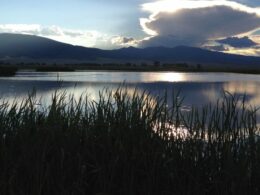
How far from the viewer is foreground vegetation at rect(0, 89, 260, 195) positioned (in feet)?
24.1

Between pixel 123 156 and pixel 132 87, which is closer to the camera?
pixel 123 156

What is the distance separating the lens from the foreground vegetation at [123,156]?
734 cm

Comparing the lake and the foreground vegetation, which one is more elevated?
the foreground vegetation

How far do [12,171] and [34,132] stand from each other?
894 mm

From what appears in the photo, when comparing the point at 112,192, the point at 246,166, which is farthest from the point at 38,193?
the point at 246,166

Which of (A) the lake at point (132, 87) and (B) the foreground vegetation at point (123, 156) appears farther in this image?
(A) the lake at point (132, 87)

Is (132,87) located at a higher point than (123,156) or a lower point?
lower

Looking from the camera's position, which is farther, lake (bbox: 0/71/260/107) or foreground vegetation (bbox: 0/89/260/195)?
lake (bbox: 0/71/260/107)

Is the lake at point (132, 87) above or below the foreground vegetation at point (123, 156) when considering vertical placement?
below

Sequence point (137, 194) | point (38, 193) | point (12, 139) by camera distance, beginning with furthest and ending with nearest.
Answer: point (12, 139) → point (137, 194) → point (38, 193)

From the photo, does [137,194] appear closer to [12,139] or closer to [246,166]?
[246,166]

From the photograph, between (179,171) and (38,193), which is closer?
(38,193)

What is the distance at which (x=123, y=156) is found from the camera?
7.56m

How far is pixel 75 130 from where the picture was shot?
8.24 meters
